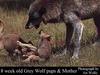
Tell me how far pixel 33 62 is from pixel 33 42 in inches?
15.7

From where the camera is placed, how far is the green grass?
317 inches

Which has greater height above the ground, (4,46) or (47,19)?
(47,19)

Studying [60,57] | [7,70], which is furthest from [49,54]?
[7,70]

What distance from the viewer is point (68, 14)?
7.93 meters

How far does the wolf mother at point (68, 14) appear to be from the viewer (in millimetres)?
7957

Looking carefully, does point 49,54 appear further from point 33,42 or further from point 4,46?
point 4,46

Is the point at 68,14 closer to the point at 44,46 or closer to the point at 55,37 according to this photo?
the point at 55,37

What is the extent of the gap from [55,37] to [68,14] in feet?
1.78

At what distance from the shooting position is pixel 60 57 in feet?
26.7
